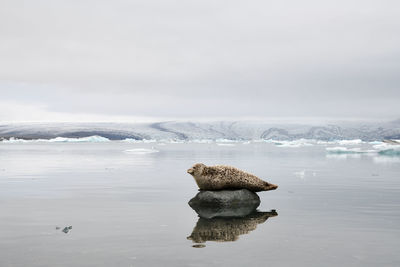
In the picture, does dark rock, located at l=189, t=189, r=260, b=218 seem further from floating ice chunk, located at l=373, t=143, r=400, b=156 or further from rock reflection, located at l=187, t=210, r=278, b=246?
floating ice chunk, located at l=373, t=143, r=400, b=156

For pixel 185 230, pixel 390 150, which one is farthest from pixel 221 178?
pixel 390 150

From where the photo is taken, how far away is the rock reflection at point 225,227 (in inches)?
310

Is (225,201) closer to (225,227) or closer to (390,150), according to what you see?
(225,227)

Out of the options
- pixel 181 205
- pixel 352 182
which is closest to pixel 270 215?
pixel 181 205

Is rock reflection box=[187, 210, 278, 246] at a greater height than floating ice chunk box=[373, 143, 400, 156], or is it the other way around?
rock reflection box=[187, 210, 278, 246]

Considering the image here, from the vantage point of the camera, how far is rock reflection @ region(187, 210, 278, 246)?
25.8ft

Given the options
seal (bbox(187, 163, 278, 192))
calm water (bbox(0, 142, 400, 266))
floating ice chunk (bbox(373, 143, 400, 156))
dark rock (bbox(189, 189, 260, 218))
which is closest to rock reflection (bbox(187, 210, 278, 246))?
calm water (bbox(0, 142, 400, 266))

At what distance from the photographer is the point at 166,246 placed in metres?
7.23

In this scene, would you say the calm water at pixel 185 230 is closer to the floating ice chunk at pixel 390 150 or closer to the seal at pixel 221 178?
the seal at pixel 221 178

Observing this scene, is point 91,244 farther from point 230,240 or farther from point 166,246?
point 230,240

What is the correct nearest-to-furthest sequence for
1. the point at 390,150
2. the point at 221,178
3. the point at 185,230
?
the point at 185,230 → the point at 221,178 → the point at 390,150

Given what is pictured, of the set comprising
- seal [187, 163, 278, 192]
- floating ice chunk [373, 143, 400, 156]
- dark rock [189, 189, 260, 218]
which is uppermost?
seal [187, 163, 278, 192]

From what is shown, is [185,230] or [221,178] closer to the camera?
[185,230]

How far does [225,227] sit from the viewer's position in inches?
349
